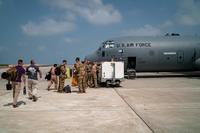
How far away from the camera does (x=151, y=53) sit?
87.6 ft

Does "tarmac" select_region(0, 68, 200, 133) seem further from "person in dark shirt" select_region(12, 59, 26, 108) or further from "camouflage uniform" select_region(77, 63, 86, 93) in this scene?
"camouflage uniform" select_region(77, 63, 86, 93)

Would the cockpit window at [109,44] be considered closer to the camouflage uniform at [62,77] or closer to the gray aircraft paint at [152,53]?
the gray aircraft paint at [152,53]

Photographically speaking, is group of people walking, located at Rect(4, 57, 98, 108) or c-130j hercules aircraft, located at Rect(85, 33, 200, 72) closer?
group of people walking, located at Rect(4, 57, 98, 108)

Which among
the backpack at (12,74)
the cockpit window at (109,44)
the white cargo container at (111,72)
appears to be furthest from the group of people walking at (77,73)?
the cockpit window at (109,44)

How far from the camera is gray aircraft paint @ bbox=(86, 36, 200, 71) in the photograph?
86.4ft

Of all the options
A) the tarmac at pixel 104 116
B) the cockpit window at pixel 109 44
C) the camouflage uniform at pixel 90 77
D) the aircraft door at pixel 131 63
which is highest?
the cockpit window at pixel 109 44

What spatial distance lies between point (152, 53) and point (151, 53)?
10 centimetres

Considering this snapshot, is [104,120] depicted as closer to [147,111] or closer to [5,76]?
[147,111]

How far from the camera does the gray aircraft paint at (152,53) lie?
2633 cm

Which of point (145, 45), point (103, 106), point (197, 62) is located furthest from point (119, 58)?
point (103, 106)

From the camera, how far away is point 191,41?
91.5 ft

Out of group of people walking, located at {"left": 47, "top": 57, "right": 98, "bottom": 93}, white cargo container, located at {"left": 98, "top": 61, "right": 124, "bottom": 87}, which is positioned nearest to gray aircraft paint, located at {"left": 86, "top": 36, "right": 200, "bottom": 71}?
white cargo container, located at {"left": 98, "top": 61, "right": 124, "bottom": 87}

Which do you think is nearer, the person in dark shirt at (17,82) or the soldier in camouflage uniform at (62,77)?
the person in dark shirt at (17,82)

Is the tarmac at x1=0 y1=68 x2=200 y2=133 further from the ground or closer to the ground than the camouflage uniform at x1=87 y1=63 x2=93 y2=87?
closer to the ground
